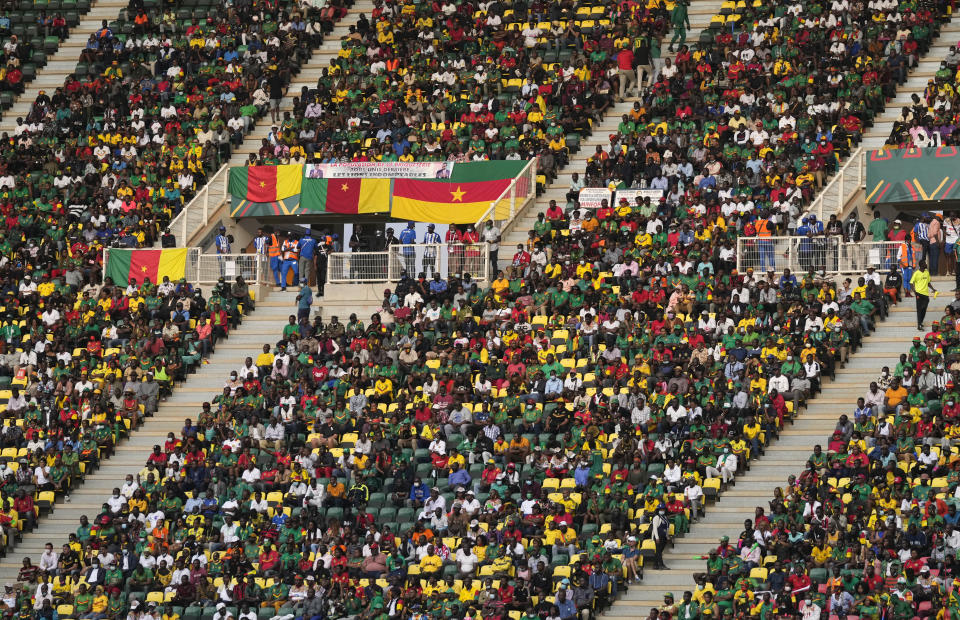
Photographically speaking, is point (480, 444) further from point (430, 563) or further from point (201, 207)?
point (201, 207)

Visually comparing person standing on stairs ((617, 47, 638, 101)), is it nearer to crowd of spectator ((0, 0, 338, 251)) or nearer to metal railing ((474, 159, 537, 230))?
metal railing ((474, 159, 537, 230))

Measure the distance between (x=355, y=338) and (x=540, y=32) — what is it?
1175 centimetres

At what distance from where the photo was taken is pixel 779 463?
3388cm

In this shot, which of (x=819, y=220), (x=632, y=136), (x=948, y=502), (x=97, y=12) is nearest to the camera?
(x=948, y=502)

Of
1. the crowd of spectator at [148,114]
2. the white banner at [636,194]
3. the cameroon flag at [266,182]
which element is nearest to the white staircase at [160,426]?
the cameroon flag at [266,182]

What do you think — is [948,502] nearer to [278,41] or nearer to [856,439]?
[856,439]

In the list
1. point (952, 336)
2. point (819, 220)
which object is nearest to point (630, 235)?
point (819, 220)

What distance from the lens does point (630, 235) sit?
1582 inches

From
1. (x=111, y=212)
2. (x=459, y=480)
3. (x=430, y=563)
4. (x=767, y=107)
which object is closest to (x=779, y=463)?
(x=459, y=480)

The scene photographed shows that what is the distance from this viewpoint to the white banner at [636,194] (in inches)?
1628

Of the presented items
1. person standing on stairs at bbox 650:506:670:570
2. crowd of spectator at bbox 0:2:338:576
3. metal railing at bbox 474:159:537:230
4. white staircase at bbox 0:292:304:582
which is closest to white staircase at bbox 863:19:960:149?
metal railing at bbox 474:159:537:230

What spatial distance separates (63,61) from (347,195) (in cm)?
1191

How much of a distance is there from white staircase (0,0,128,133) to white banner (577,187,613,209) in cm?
1586

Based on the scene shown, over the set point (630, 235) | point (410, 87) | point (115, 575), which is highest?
point (410, 87)
